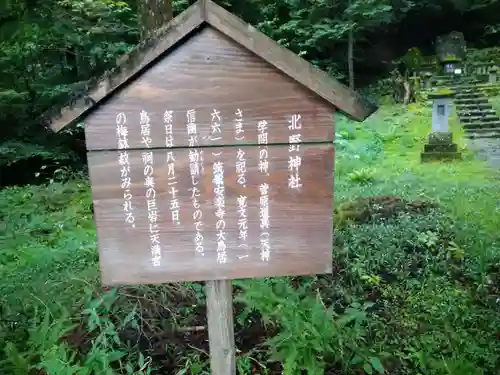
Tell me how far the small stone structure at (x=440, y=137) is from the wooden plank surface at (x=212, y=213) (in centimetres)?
735

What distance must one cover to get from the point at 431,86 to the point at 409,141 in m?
4.98

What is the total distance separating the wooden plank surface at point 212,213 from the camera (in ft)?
6.58

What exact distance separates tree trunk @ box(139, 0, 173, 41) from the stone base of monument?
602cm

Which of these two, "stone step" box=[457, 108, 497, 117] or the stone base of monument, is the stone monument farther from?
the stone base of monument

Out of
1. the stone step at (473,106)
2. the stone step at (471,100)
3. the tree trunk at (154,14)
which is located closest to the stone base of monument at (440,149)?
the stone step at (473,106)

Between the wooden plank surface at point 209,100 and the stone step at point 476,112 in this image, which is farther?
the stone step at point 476,112

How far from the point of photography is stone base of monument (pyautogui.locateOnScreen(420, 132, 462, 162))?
8742 mm

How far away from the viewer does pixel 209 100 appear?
1959mm

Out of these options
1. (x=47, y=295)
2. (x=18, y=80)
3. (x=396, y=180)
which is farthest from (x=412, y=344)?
(x=18, y=80)

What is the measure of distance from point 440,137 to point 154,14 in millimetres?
6464

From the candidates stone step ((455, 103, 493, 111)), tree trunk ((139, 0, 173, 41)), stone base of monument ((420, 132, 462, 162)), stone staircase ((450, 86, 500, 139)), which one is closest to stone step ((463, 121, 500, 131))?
stone staircase ((450, 86, 500, 139))

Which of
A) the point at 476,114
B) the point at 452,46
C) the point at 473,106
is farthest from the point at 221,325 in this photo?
the point at 452,46

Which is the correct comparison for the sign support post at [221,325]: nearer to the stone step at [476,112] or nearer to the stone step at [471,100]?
the stone step at [476,112]

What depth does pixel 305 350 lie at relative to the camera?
9.47 feet
